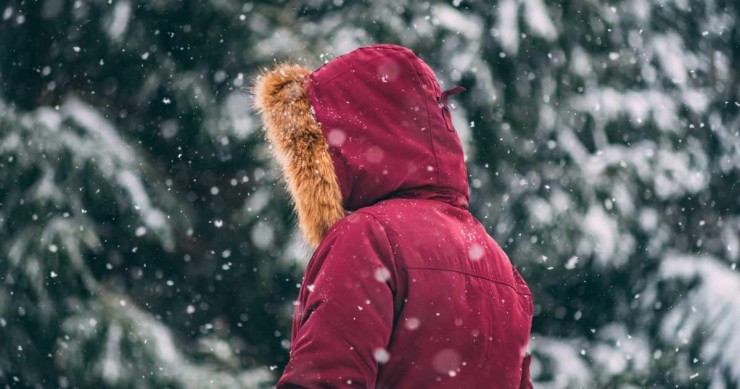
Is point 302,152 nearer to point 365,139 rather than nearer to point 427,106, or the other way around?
point 365,139

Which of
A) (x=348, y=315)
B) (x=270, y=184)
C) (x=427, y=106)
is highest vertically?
(x=427, y=106)

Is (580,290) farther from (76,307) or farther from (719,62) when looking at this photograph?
(76,307)

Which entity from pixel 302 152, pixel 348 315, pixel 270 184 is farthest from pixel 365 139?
pixel 270 184

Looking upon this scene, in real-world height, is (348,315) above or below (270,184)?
above

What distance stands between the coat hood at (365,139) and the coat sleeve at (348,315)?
20cm

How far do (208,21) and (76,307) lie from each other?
176 centimetres

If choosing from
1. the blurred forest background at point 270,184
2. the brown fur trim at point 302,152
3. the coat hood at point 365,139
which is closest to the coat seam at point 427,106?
the coat hood at point 365,139

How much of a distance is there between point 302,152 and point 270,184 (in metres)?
2.30

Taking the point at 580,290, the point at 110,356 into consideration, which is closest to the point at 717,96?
the point at 580,290

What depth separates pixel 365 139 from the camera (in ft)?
5.50

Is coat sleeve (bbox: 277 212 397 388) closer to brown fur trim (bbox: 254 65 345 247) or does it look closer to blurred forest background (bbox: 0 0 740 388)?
brown fur trim (bbox: 254 65 345 247)

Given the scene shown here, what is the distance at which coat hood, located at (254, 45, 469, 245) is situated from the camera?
1.66 meters

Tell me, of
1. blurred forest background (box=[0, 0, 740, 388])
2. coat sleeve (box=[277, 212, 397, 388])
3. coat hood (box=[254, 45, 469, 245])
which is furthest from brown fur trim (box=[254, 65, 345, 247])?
blurred forest background (box=[0, 0, 740, 388])

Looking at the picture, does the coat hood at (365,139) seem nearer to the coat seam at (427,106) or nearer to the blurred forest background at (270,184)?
the coat seam at (427,106)
